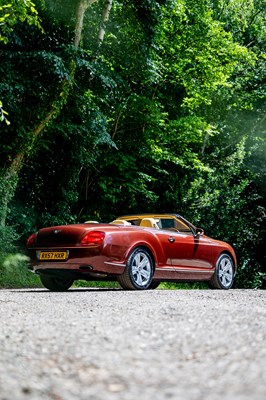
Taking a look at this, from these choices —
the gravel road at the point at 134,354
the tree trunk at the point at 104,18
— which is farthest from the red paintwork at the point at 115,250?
the tree trunk at the point at 104,18

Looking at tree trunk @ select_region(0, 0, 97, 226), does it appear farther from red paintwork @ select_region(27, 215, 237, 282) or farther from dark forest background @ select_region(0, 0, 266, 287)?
red paintwork @ select_region(27, 215, 237, 282)

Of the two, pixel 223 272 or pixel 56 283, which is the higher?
pixel 223 272

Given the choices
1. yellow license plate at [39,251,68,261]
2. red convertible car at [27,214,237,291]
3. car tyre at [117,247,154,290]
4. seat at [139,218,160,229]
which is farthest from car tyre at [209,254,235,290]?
yellow license plate at [39,251,68,261]

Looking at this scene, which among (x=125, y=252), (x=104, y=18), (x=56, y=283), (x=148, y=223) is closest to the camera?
(x=125, y=252)

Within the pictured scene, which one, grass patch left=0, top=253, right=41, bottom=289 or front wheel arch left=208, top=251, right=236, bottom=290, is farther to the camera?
grass patch left=0, top=253, right=41, bottom=289

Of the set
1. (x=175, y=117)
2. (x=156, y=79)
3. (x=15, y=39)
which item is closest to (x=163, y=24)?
(x=156, y=79)

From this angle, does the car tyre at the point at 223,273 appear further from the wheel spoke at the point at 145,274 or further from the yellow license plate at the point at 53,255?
the yellow license plate at the point at 53,255

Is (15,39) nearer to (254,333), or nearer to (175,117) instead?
(175,117)

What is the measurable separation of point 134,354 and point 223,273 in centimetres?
940

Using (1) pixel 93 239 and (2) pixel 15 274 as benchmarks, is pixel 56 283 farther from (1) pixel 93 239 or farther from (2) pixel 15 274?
(2) pixel 15 274

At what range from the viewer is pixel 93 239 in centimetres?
1090

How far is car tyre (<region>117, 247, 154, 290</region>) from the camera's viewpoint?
11180 millimetres

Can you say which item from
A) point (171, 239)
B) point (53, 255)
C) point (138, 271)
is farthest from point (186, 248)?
point (53, 255)

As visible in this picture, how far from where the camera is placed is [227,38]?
82.6ft
